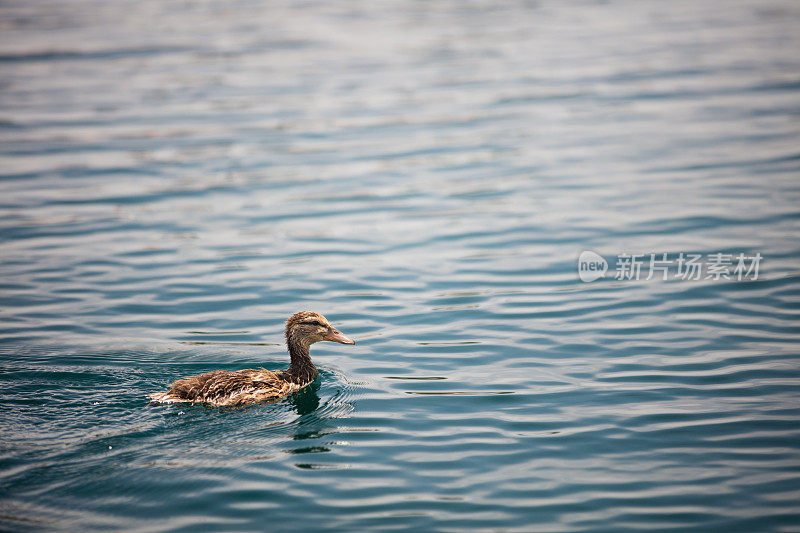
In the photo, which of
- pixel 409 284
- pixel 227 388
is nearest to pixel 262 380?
pixel 227 388

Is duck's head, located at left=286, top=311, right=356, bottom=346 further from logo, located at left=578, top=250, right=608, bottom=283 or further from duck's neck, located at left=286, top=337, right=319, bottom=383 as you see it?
logo, located at left=578, top=250, right=608, bottom=283

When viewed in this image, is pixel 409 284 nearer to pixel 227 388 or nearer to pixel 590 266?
pixel 590 266

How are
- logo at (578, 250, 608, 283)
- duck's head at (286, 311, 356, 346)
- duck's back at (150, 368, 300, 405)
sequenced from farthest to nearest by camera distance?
logo at (578, 250, 608, 283)
duck's head at (286, 311, 356, 346)
duck's back at (150, 368, 300, 405)

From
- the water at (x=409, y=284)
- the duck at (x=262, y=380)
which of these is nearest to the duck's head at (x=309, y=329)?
the duck at (x=262, y=380)

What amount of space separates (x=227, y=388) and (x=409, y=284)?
4.85 metres

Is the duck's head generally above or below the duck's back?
above

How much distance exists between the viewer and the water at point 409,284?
8.51 meters

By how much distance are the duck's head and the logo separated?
192 inches

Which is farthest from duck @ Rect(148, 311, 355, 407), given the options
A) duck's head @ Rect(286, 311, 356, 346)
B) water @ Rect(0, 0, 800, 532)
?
water @ Rect(0, 0, 800, 532)

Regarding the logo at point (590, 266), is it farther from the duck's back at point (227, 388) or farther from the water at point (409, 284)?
the duck's back at point (227, 388)

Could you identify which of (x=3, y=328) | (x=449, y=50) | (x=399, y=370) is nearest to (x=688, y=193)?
(x=399, y=370)

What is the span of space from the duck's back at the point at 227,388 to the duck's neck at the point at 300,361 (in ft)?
1.24

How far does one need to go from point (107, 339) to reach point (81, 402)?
219 centimetres

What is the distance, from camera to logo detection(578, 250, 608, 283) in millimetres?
14016
